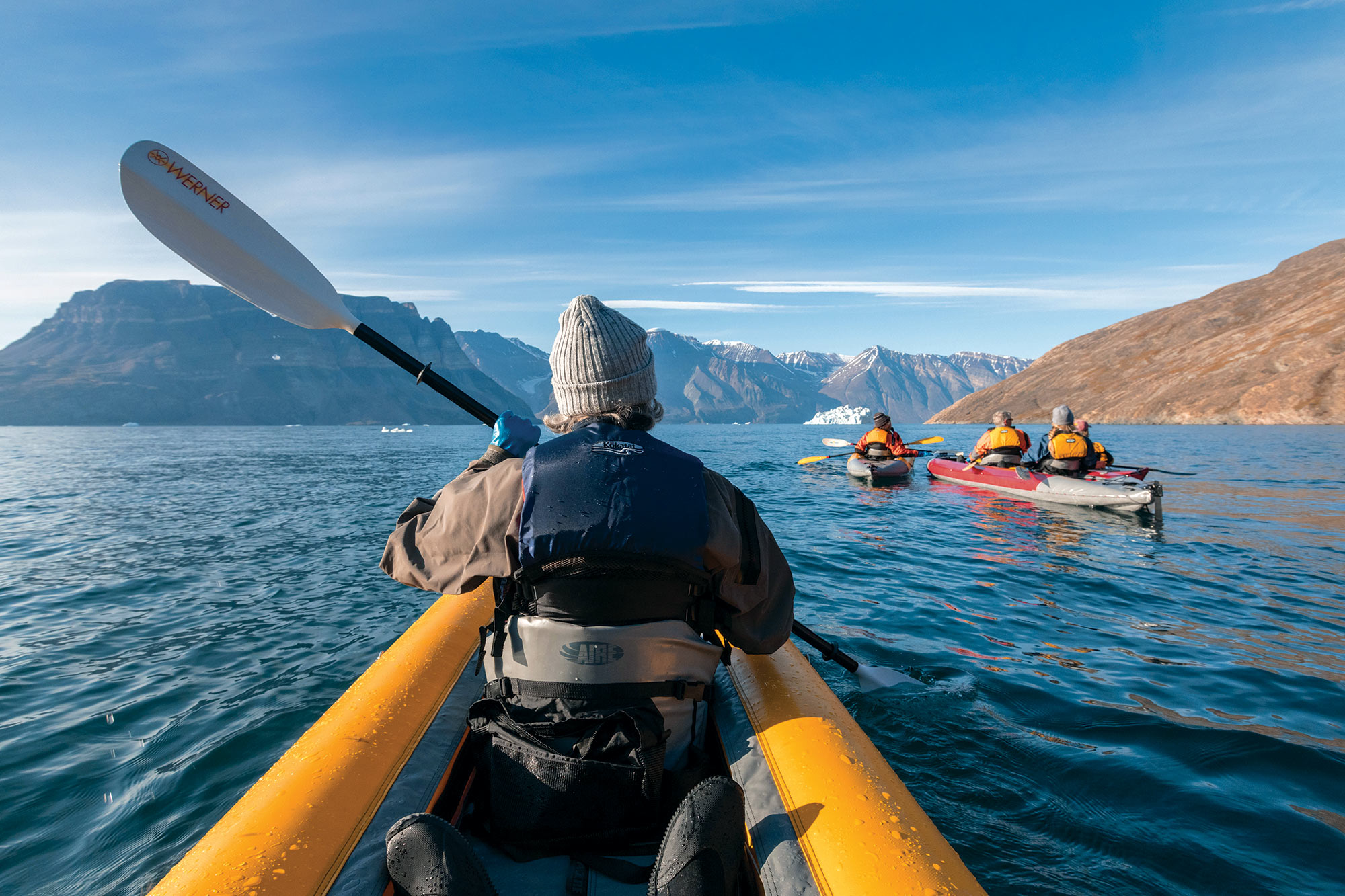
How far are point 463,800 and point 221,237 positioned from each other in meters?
3.94

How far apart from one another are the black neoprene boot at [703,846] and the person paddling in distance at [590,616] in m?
0.02

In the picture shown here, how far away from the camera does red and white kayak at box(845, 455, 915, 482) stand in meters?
18.0

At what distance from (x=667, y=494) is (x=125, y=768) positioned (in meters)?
4.43

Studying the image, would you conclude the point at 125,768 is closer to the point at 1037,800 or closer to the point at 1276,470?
the point at 1037,800

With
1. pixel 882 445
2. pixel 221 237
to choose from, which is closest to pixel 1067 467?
pixel 882 445

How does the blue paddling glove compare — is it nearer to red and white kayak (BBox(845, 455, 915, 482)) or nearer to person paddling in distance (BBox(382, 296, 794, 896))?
person paddling in distance (BBox(382, 296, 794, 896))

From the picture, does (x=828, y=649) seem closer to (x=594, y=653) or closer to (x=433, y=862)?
(x=594, y=653)

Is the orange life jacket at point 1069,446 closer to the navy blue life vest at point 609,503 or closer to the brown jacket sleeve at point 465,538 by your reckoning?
the navy blue life vest at point 609,503

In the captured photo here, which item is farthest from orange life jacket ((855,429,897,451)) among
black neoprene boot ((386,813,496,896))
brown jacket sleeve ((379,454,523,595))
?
black neoprene boot ((386,813,496,896))

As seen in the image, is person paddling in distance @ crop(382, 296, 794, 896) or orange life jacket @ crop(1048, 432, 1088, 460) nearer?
person paddling in distance @ crop(382, 296, 794, 896)

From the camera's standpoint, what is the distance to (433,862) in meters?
1.50

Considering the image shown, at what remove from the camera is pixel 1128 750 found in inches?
153

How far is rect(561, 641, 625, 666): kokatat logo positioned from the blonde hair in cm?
74

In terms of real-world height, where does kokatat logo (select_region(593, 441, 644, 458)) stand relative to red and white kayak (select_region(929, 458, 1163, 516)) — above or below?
above
